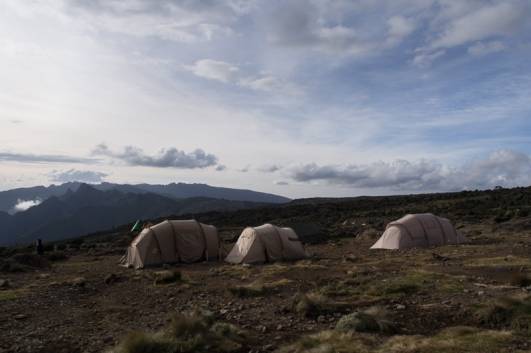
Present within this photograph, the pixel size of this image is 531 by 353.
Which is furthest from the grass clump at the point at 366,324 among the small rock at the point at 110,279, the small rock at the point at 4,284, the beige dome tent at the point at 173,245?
the beige dome tent at the point at 173,245

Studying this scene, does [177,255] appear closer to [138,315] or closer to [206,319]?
[138,315]

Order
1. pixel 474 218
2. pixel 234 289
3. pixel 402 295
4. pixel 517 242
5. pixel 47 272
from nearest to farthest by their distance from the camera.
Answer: pixel 402 295, pixel 234 289, pixel 47 272, pixel 517 242, pixel 474 218

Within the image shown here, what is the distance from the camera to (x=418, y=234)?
25.4 meters

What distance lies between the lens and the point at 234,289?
13.8 metres

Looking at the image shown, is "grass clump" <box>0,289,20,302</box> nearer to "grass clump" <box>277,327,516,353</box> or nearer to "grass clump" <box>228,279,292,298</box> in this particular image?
"grass clump" <box>228,279,292,298</box>

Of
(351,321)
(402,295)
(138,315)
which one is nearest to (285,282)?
(402,295)

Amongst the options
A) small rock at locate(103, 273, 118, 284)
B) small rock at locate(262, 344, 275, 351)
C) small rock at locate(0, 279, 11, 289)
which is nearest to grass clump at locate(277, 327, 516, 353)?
small rock at locate(262, 344, 275, 351)

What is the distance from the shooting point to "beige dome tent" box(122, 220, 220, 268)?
22.1 metres

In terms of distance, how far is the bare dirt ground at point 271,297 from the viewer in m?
9.71

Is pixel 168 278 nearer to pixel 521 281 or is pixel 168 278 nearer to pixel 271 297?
pixel 271 297

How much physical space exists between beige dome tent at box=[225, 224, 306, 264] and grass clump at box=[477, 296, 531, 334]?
1288 cm

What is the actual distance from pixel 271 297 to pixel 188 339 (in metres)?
4.90

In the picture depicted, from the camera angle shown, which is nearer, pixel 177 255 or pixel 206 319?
pixel 206 319

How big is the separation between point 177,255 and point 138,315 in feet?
35.9
